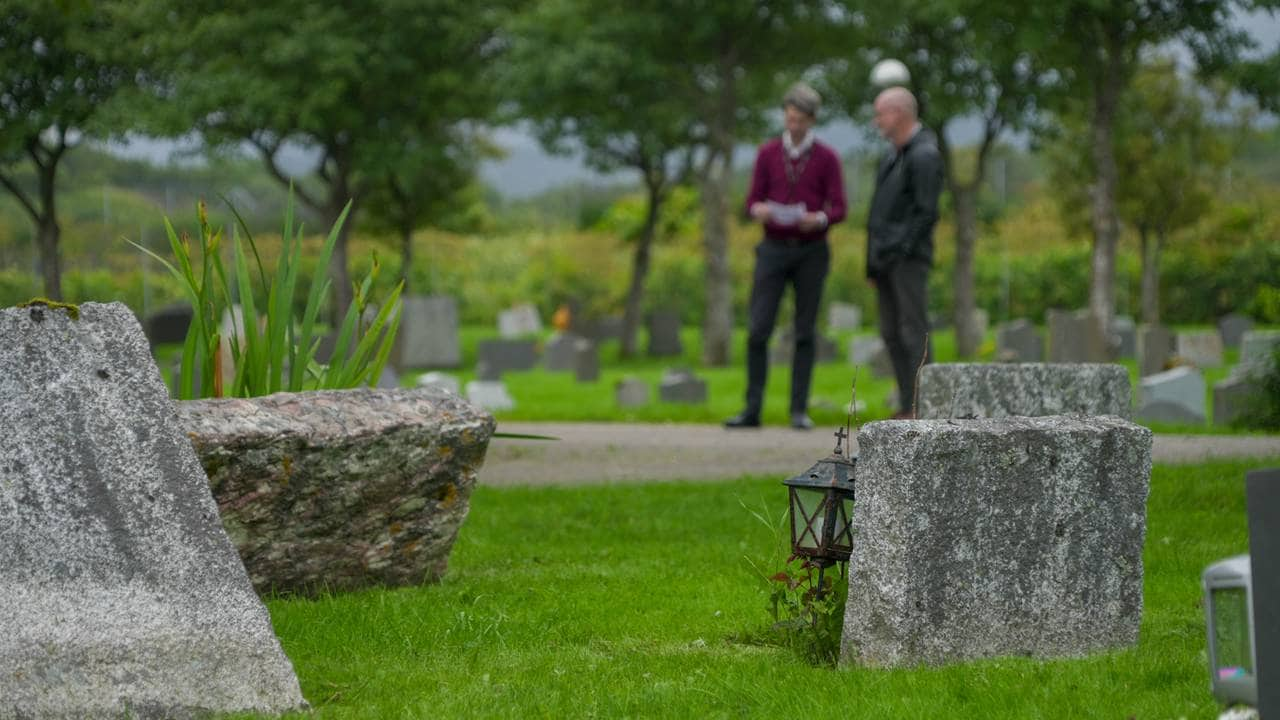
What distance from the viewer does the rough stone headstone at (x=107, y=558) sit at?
3.90 m

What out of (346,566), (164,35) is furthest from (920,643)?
(164,35)

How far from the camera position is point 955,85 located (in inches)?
1080

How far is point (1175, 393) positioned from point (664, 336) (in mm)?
17136

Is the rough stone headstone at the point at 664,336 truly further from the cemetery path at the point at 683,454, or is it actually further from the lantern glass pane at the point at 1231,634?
the lantern glass pane at the point at 1231,634

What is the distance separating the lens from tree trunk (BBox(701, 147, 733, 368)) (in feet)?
93.1

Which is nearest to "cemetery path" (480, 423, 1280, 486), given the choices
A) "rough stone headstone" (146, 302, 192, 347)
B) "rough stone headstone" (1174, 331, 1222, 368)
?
"rough stone headstone" (1174, 331, 1222, 368)

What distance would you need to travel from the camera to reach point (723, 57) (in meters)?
28.1

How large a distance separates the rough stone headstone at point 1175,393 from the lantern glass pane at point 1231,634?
453 inches

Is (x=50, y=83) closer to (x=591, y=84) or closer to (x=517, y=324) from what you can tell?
(x=591, y=84)

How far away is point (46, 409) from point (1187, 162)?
32.8 meters

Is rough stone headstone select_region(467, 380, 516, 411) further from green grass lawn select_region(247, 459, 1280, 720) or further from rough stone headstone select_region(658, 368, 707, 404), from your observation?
green grass lawn select_region(247, 459, 1280, 720)

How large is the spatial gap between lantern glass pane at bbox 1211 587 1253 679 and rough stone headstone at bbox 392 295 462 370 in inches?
988

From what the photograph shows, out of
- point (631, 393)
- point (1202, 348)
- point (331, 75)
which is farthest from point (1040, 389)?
point (331, 75)

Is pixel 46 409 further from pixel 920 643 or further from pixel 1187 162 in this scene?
pixel 1187 162
